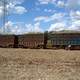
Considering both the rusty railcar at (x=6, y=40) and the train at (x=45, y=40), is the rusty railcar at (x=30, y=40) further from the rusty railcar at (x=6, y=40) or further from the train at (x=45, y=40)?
the rusty railcar at (x=6, y=40)

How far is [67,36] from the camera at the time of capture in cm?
3816

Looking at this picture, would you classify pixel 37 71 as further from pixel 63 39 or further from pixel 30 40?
pixel 30 40

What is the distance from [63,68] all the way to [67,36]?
2566cm

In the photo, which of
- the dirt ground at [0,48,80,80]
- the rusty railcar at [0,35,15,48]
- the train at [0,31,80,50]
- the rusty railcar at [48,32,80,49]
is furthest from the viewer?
the rusty railcar at [0,35,15,48]

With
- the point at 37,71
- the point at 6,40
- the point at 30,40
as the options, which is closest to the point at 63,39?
the point at 30,40

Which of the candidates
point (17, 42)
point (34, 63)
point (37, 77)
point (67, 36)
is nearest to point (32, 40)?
point (17, 42)

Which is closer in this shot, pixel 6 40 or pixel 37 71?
pixel 37 71

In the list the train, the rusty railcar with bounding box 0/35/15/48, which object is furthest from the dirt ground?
the rusty railcar with bounding box 0/35/15/48

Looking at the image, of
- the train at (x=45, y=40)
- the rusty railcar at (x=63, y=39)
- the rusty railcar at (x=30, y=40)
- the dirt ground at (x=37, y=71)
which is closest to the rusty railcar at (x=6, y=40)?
the train at (x=45, y=40)

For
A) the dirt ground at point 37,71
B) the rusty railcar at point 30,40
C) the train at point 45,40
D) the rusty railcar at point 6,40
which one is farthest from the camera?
the rusty railcar at point 6,40

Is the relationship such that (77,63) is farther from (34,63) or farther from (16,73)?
(16,73)

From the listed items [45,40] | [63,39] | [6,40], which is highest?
→ [63,39]

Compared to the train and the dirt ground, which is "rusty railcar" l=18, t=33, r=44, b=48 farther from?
the dirt ground

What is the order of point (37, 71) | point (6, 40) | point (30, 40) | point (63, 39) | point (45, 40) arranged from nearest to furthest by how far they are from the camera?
point (37, 71) < point (45, 40) < point (63, 39) < point (30, 40) < point (6, 40)
